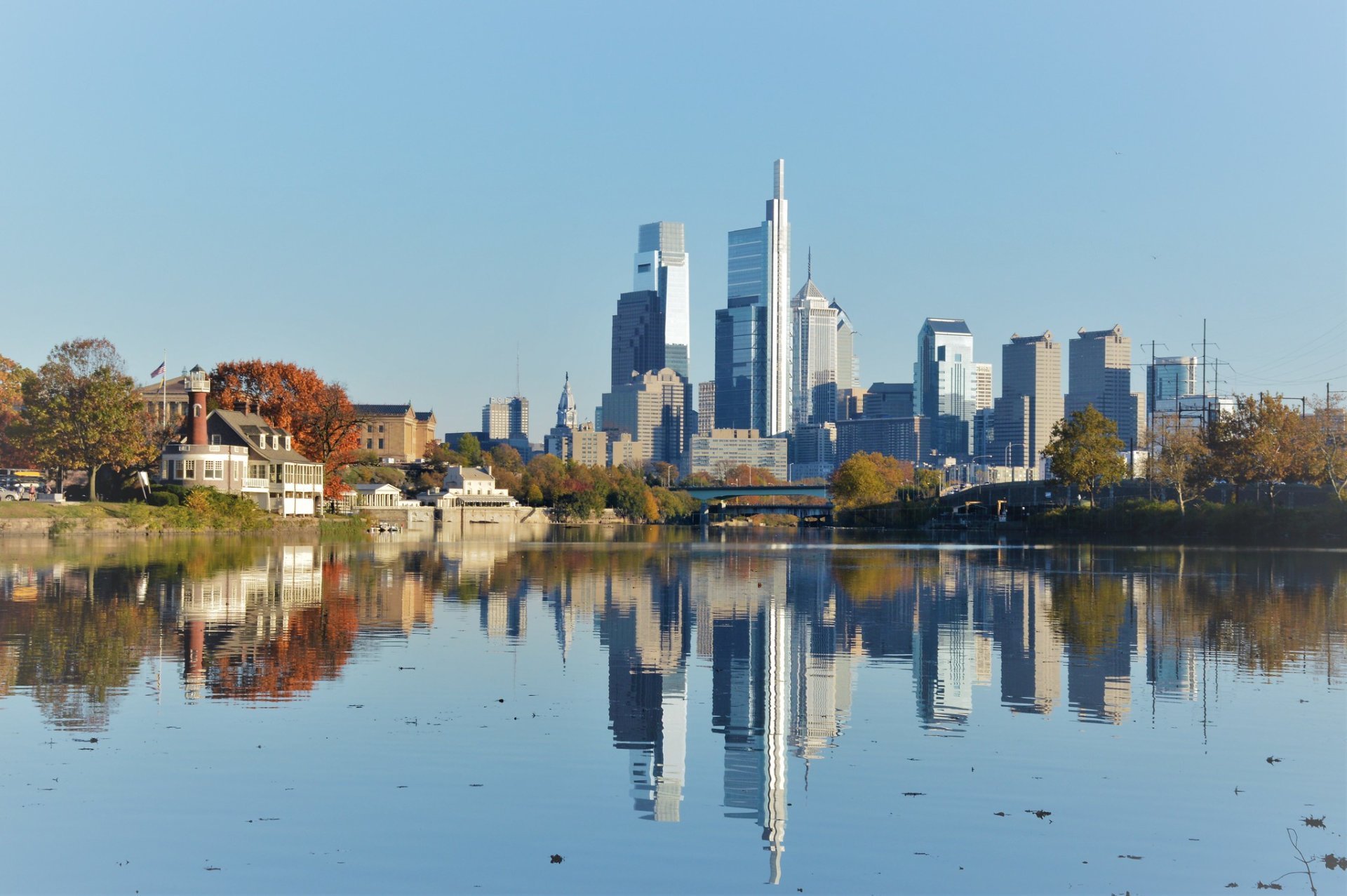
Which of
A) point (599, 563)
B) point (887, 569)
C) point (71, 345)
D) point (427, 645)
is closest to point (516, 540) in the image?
point (71, 345)

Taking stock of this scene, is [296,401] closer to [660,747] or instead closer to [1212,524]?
[1212,524]

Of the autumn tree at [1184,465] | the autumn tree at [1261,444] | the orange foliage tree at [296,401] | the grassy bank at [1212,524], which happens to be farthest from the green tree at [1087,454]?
the orange foliage tree at [296,401]

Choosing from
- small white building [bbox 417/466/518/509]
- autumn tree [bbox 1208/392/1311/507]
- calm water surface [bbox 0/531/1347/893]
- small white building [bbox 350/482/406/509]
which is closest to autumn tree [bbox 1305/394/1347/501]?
autumn tree [bbox 1208/392/1311/507]

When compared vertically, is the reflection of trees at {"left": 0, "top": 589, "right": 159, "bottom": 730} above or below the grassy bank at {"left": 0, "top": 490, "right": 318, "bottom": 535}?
below

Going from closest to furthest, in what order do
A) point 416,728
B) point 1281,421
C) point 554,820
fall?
point 554,820 < point 416,728 < point 1281,421

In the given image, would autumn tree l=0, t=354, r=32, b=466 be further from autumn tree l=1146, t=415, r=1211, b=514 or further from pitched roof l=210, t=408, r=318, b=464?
autumn tree l=1146, t=415, r=1211, b=514

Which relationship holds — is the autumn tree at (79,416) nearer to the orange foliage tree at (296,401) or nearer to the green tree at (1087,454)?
the orange foliage tree at (296,401)

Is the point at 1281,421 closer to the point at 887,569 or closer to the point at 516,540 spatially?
the point at 887,569

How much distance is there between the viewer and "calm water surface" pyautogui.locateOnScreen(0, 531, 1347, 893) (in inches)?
480

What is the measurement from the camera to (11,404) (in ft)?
335

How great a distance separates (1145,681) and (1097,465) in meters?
93.0

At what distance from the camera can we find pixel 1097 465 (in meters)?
112

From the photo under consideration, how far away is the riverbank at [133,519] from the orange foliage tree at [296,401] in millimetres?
13871

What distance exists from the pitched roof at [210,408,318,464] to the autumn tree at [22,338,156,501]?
9.22 metres
